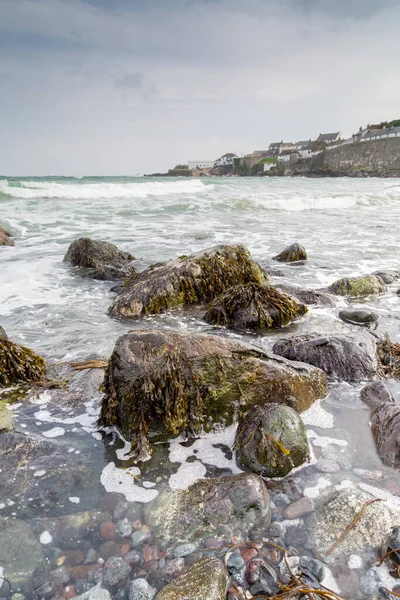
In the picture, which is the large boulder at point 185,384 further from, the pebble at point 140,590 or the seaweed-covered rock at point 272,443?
the pebble at point 140,590

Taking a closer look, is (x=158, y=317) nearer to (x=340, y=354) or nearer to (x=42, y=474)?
(x=340, y=354)

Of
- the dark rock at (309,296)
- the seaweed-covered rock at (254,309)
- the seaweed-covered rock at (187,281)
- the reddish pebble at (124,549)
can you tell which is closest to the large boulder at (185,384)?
the reddish pebble at (124,549)

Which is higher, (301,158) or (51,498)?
(301,158)

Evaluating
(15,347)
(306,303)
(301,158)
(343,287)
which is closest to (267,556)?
(15,347)

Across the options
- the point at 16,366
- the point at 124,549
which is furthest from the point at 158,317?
the point at 124,549

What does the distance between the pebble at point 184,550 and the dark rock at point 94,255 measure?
632cm

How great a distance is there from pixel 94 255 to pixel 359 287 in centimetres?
510

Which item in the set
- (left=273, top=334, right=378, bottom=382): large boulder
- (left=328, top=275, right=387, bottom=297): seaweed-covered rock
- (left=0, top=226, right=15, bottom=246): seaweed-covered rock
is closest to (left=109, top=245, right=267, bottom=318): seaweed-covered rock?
(left=328, top=275, right=387, bottom=297): seaweed-covered rock

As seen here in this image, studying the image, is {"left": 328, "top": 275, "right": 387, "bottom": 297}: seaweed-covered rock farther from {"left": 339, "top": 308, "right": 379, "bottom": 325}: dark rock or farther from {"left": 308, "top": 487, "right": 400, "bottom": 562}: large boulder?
{"left": 308, "top": 487, "right": 400, "bottom": 562}: large boulder

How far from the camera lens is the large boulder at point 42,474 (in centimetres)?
227

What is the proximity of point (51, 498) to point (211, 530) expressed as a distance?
966mm

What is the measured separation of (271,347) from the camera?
436cm

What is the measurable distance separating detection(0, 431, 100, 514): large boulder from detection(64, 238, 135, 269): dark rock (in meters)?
5.35

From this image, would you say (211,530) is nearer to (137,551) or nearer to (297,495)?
(137,551)
